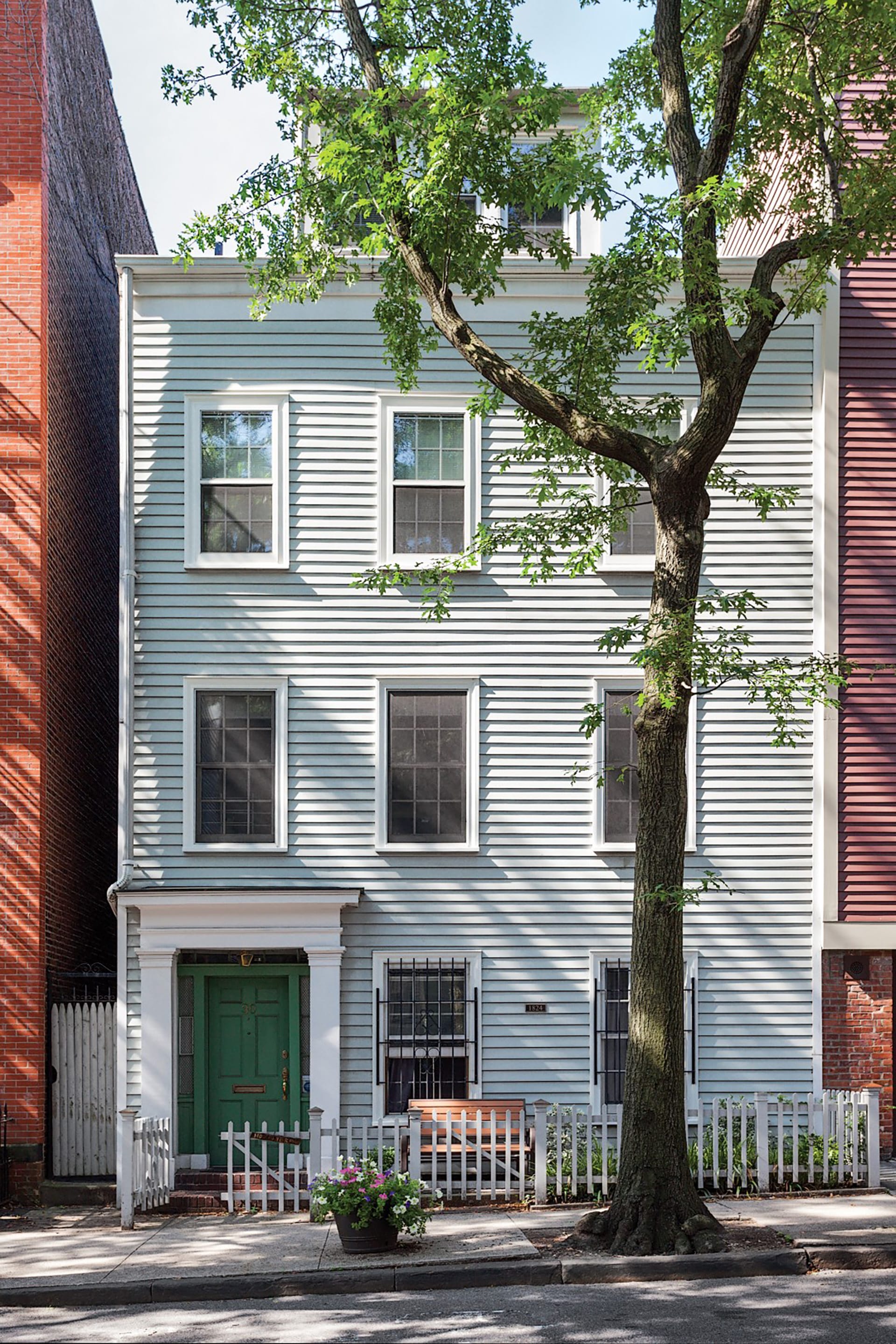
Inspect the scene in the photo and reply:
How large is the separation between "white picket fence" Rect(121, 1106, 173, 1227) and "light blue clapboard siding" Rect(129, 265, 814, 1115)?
2558mm

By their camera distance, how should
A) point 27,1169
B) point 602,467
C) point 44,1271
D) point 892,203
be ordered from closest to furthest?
point 44,1271 → point 892,203 → point 602,467 → point 27,1169

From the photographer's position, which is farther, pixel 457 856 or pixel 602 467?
pixel 457 856

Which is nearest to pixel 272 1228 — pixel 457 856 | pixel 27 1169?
pixel 27 1169

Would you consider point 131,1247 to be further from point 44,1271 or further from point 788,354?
point 788,354

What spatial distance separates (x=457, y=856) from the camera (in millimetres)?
16594

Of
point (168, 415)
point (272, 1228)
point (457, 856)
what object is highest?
point (168, 415)

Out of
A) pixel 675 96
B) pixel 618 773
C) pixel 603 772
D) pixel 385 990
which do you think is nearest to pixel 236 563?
pixel 603 772

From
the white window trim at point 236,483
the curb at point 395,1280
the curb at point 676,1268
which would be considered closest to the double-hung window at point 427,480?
the white window trim at point 236,483

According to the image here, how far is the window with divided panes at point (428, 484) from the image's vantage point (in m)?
16.9

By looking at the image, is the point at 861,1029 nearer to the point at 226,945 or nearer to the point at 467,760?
the point at 467,760

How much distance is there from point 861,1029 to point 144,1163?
7.94m

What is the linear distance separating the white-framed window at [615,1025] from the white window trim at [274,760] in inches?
152

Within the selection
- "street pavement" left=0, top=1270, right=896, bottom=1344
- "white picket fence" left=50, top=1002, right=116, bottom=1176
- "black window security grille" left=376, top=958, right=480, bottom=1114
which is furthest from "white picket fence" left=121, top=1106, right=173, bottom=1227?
"street pavement" left=0, top=1270, right=896, bottom=1344

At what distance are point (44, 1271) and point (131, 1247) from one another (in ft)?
3.45
